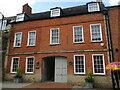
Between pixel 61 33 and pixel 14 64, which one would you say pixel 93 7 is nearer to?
pixel 61 33

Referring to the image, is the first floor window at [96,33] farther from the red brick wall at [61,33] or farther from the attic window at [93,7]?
the attic window at [93,7]

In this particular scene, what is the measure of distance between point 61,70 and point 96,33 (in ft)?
19.6

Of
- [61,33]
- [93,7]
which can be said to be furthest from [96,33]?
[61,33]

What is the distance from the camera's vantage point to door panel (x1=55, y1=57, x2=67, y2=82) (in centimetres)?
1211

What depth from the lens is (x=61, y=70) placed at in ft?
40.3

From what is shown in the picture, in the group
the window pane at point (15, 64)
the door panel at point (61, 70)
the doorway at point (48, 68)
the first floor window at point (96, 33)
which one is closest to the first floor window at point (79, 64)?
the door panel at point (61, 70)

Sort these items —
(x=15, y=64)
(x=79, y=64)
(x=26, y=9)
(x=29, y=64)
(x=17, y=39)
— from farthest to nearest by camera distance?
1. (x=26, y=9)
2. (x=17, y=39)
3. (x=15, y=64)
4. (x=29, y=64)
5. (x=79, y=64)

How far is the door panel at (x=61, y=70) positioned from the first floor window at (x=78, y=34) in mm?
2721

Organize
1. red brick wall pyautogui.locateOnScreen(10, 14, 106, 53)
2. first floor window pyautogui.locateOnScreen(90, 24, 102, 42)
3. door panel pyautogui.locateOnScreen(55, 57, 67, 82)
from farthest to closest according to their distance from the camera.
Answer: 1. door panel pyautogui.locateOnScreen(55, 57, 67, 82)
2. red brick wall pyautogui.locateOnScreen(10, 14, 106, 53)
3. first floor window pyautogui.locateOnScreen(90, 24, 102, 42)

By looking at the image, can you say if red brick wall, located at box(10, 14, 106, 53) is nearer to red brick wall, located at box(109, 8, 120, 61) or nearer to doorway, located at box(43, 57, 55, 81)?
red brick wall, located at box(109, 8, 120, 61)

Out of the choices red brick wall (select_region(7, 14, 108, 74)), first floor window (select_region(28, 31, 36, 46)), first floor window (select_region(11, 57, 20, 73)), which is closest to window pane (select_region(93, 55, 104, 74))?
red brick wall (select_region(7, 14, 108, 74))

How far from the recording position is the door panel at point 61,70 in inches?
477

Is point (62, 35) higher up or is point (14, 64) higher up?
point (62, 35)

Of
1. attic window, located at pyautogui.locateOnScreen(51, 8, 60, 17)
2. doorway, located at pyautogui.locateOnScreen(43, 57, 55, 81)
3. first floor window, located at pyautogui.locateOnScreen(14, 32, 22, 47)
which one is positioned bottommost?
doorway, located at pyautogui.locateOnScreen(43, 57, 55, 81)
